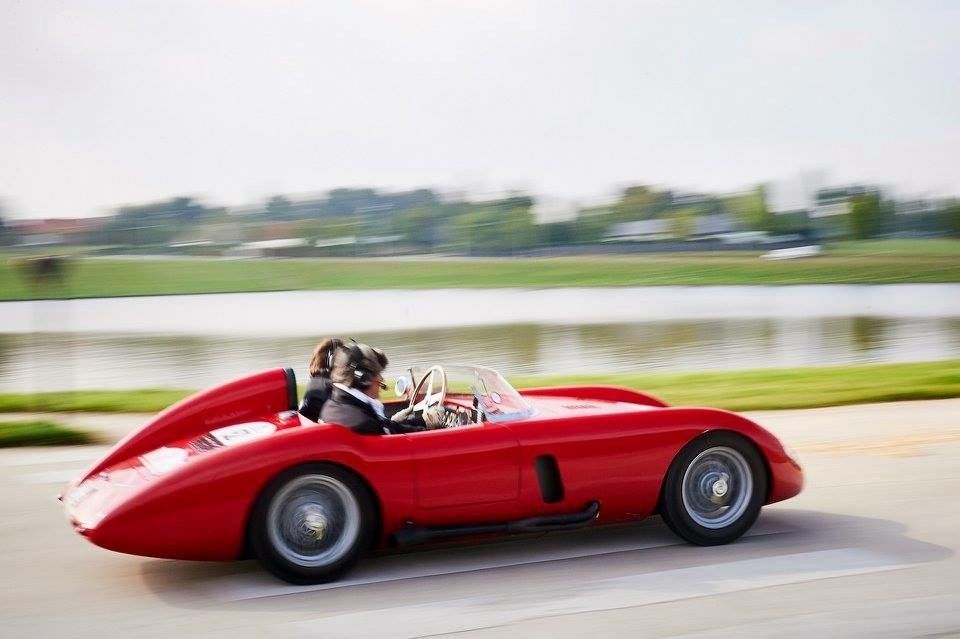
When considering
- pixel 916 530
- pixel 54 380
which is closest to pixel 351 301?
pixel 54 380

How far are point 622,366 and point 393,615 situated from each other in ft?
43.0

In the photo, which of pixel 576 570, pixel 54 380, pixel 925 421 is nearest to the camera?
A: pixel 576 570

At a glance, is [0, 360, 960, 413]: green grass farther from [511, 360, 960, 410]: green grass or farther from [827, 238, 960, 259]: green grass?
[827, 238, 960, 259]: green grass

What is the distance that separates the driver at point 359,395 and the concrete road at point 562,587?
0.69 meters

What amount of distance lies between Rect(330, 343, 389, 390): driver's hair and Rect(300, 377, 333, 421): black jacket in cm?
30

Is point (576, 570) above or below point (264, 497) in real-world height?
below

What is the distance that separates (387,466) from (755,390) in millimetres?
7646

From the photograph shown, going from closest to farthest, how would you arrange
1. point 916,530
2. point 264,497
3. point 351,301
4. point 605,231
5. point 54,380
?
point 264,497 < point 916,530 < point 54,380 < point 351,301 < point 605,231

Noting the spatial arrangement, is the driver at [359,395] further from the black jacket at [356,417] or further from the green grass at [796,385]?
the green grass at [796,385]

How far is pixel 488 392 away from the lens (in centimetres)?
558

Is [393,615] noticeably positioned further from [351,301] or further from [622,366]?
[351,301]

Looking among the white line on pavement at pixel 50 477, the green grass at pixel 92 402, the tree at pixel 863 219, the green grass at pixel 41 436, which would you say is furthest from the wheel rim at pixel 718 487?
the tree at pixel 863 219

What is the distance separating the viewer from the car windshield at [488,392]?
5480mm

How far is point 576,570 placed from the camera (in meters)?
5.18
